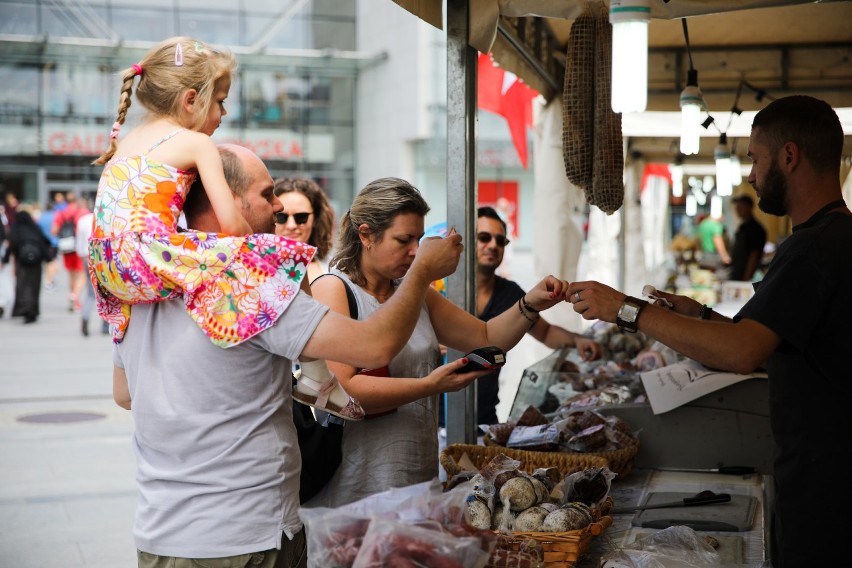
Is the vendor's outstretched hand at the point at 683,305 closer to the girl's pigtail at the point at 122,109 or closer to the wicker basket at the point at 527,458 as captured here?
the wicker basket at the point at 527,458

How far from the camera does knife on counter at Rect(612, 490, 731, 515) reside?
3.08 m

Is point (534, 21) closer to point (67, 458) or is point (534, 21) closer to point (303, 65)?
point (67, 458)

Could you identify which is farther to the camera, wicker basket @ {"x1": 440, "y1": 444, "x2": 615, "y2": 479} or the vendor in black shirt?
the vendor in black shirt

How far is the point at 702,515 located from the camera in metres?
3.01

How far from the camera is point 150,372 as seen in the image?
2039mm

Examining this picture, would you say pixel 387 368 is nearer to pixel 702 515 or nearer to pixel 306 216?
pixel 702 515

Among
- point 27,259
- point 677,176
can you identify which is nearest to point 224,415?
point 677,176

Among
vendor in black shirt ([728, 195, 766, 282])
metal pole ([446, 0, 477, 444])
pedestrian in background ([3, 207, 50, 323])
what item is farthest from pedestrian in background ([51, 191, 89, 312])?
metal pole ([446, 0, 477, 444])

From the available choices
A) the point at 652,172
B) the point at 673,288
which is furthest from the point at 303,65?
the point at 673,288

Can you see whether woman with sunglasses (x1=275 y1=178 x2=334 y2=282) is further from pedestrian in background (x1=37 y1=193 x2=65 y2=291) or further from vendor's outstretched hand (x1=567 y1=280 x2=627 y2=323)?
pedestrian in background (x1=37 y1=193 x2=65 y2=291)

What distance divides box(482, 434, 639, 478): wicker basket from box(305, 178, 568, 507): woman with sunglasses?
55 centimetres

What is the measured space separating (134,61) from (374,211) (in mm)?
22237

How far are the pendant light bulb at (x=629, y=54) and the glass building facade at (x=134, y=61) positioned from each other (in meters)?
21.9

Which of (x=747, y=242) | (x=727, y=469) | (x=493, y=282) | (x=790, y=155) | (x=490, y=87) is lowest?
(x=727, y=469)
